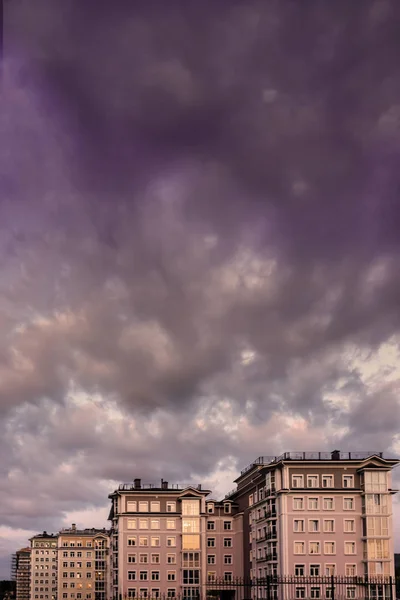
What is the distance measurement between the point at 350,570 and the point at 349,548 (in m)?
2.70

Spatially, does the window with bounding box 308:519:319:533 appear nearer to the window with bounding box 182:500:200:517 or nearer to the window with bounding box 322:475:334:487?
the window with bounding box 322:475:334:487

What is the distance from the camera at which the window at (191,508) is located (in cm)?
11869

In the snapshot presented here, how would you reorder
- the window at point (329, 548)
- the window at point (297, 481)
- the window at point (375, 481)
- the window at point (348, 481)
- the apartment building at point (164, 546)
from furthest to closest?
the apartment building at point (164, 546), the window at point (348, 481), the window at point (297, 481), the window at point (375, 481), the window at point (329, 548)

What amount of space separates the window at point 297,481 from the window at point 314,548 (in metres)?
7.40

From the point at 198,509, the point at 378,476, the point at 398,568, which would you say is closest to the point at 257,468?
the point at 198,509

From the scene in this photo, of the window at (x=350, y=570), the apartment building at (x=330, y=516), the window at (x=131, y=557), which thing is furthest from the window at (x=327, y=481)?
the window at (x=131, y=557)

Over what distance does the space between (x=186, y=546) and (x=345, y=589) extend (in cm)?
2796

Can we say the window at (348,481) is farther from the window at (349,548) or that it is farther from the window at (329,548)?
the window at (329,548)

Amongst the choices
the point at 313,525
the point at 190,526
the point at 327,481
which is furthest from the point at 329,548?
the point at 190,526

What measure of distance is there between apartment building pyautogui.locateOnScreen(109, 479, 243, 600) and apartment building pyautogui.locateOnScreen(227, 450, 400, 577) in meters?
16.5

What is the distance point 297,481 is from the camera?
103 m

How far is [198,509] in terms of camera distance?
11925 centimetres

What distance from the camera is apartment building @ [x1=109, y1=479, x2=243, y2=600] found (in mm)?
115750

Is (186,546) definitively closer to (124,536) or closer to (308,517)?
(124,536)
